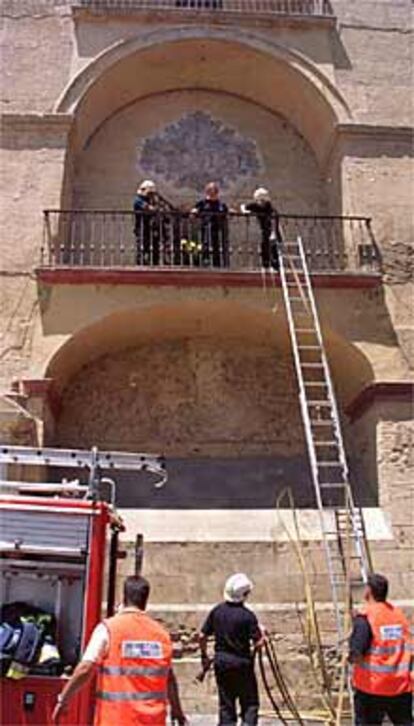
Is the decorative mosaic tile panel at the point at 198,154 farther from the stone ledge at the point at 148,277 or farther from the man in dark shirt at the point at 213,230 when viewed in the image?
the stone ledge at the point at 148,277

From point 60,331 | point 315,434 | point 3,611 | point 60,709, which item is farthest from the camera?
point 315,434

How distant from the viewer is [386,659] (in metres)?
5.32

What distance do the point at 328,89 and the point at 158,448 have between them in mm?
6236

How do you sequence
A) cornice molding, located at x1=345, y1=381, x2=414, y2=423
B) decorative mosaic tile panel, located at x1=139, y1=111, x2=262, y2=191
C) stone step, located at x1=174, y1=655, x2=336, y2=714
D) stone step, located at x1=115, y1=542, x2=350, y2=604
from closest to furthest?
stone step, located at x1=174, y1=655, x2=336, y2=714 < stone step, located at x1=115, y1=542, x2=350, y2=604 < cornice molding, located at x1=345, y1=381, x2=414, y2=423 < decorative mosaic tile panel, located at x1=139, y1=111, x2=262, y2=191

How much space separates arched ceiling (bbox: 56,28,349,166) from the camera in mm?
13117

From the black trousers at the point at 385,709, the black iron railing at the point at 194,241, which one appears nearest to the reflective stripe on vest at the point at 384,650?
the black trousers at the point at 385,709

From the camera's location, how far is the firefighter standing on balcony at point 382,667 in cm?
532

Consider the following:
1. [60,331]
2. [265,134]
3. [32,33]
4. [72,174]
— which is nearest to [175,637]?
[60,331]

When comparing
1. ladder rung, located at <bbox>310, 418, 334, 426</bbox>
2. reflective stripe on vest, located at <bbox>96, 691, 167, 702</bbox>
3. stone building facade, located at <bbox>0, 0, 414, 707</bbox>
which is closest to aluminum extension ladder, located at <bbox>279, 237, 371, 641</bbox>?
ladder rung, located at <bbox>310, 418, 334, 426</bbox>

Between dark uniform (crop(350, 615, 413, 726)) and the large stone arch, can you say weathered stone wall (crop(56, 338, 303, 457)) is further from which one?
dark uniform (crop(350, 615, 413, 726))

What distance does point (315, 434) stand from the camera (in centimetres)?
1201

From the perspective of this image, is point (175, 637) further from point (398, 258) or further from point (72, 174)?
point (72, 174)

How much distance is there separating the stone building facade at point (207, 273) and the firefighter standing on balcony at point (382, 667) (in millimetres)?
4036

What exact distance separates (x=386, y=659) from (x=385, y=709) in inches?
13.0
